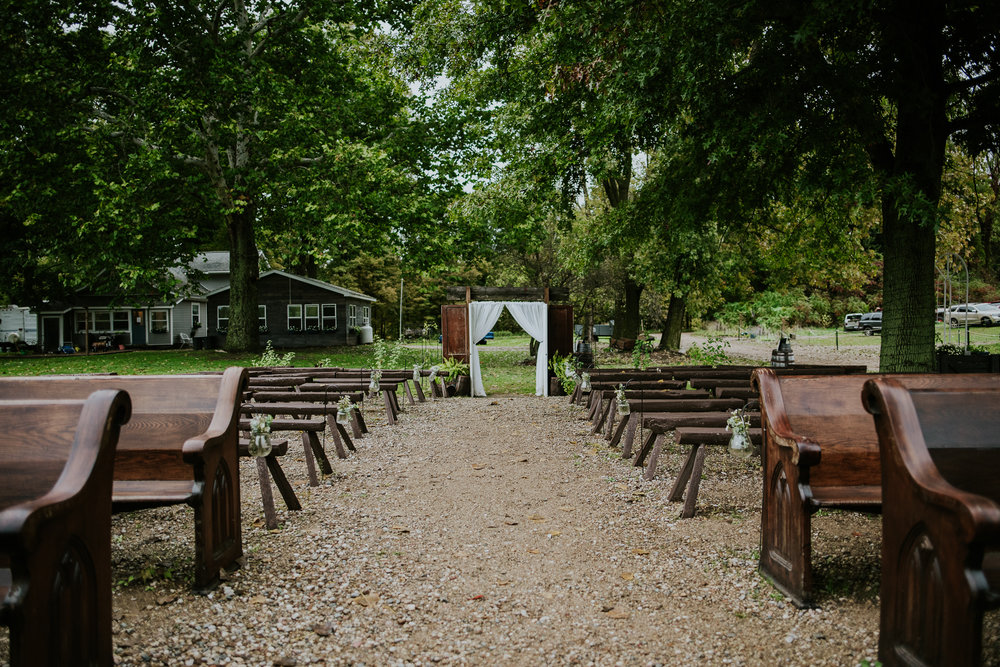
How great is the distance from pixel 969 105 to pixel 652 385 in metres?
5.20

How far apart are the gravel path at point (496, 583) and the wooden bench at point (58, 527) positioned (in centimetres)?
52

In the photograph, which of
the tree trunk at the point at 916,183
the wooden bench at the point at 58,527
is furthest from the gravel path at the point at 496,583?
the tree trunk at the point at 916,183

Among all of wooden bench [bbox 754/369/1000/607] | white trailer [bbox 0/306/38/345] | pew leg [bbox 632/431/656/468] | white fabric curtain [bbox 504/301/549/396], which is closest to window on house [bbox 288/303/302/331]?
Result: white trailer [bbox 0/306/38/345]

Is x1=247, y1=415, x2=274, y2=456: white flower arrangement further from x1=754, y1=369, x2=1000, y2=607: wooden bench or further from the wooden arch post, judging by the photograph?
the wooden arch post

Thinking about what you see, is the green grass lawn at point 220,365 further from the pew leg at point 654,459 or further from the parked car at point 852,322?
the parked car at point 852,322

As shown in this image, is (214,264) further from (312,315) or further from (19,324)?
(19,324)

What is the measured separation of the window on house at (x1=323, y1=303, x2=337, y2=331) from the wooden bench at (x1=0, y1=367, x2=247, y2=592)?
29.9 m

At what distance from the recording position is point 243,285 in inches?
937

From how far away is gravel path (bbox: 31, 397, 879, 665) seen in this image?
2.90 m

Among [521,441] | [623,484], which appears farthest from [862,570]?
[521,441]

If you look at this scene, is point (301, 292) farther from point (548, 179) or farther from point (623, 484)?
point (623, 484)

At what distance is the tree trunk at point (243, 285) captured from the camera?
76.8 feet

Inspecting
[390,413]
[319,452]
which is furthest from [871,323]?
[319,452]

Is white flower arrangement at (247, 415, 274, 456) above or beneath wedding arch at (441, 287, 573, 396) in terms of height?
beneath
